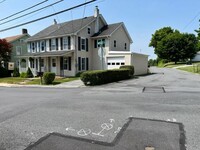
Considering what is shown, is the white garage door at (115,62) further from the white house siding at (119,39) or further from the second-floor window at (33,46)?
the second-floor window at (33,46)

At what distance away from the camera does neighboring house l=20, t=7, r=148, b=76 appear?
2358cm

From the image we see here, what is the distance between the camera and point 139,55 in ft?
82.9

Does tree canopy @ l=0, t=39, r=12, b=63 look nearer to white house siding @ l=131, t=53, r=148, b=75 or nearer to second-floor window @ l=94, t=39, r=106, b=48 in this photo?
second-floor window @ l=94, t=39, r=106, b=48

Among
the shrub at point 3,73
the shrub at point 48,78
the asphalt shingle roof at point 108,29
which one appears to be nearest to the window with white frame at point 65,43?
the asphalt shingle roof at point 108,29

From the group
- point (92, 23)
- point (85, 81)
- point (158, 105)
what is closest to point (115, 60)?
point (92, 23)

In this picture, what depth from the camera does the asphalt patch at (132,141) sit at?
3.96m

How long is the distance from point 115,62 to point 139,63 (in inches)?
161

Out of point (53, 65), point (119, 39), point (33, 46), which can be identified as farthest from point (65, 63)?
point (119, 39)

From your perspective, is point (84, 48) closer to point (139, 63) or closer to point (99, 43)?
point (99, 43)

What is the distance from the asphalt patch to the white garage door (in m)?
18.4

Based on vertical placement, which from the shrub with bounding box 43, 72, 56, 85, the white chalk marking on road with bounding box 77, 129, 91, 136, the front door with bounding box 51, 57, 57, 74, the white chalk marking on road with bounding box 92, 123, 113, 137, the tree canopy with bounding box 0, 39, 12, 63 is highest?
the tree canopy with bounding box 0, 39, 12, 63

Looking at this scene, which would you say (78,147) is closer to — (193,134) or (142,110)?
(193,134)

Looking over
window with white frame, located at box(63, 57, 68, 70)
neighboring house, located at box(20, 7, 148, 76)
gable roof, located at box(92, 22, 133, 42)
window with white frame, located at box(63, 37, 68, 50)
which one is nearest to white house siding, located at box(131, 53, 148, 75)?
neighboring house, located at box(20, 7, 148, 76)

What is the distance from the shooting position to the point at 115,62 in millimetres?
23703
